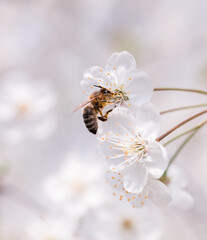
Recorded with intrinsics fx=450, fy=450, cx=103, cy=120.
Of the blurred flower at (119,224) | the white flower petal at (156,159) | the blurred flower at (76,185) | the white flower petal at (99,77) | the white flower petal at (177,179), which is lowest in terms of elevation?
the blurred flower at (119,224)

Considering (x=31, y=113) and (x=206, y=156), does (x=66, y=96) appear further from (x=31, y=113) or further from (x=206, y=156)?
(x=206, y=156)

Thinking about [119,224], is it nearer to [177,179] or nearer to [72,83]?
[177,179]

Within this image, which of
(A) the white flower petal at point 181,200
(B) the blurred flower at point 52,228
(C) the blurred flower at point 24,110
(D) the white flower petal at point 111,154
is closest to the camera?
(D) the white flower petal at point 111,154

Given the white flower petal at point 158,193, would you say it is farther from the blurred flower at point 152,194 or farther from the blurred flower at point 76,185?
the blurred flower at point 76,185

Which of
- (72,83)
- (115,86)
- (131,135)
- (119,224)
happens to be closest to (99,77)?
(115,86)

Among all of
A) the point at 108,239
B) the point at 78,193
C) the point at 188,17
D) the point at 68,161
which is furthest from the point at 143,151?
the point at 188,17

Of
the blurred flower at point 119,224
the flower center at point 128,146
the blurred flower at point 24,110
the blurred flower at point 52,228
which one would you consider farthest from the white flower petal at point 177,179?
the blurred flower at point 24,110

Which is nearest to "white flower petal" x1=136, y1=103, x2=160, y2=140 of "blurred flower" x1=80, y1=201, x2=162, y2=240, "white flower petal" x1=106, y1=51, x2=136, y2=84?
"white flower petal" x1=106, y1=51, x2=136, y2=84
